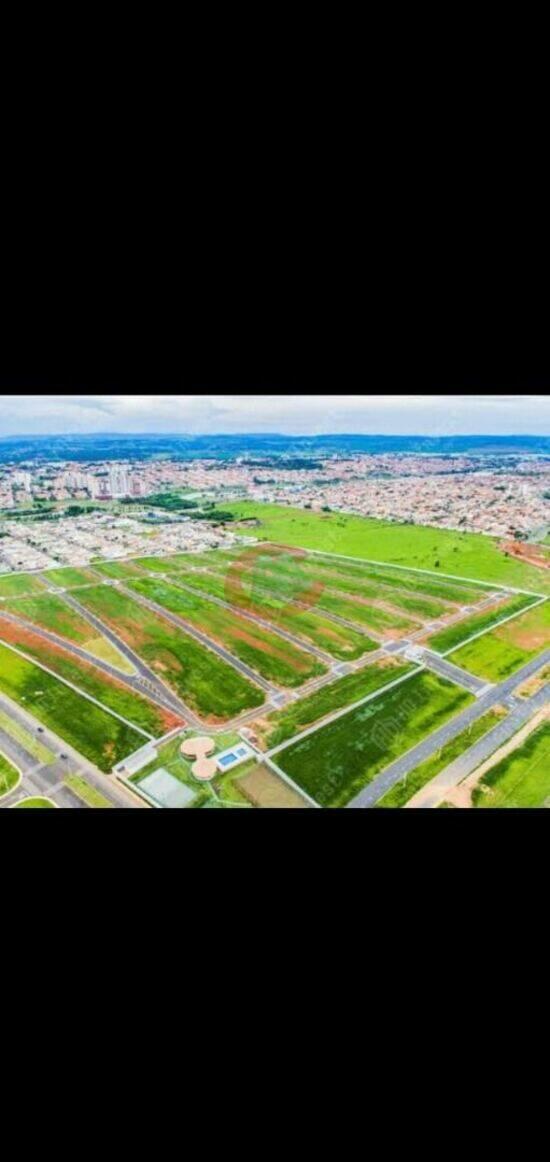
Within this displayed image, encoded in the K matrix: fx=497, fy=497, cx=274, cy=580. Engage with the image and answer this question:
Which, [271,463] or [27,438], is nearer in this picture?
[27,438]

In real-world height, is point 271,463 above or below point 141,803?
above

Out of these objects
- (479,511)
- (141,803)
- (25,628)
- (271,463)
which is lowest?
(141,803)

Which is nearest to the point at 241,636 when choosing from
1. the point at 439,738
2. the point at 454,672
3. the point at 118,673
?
the point at 118,673

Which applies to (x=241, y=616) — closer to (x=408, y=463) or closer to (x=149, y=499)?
(x=149, y=499)

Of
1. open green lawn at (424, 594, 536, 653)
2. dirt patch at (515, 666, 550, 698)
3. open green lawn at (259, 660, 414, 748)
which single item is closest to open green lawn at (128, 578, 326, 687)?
open green lawn at (259, 660, 414, 748)

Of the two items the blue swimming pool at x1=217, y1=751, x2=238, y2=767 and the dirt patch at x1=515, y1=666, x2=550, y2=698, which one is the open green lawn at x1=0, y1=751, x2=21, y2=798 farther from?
the dirt patch at x1=515, y1=666, x2=550, y2=698

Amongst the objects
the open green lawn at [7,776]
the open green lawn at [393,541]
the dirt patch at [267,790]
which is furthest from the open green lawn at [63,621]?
the open green lawn at [393,541]

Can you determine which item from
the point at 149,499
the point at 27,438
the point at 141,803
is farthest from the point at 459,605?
the point at 27,438

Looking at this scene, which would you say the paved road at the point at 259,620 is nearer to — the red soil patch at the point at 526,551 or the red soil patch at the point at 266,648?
the red soil patch at the point at 266,648
